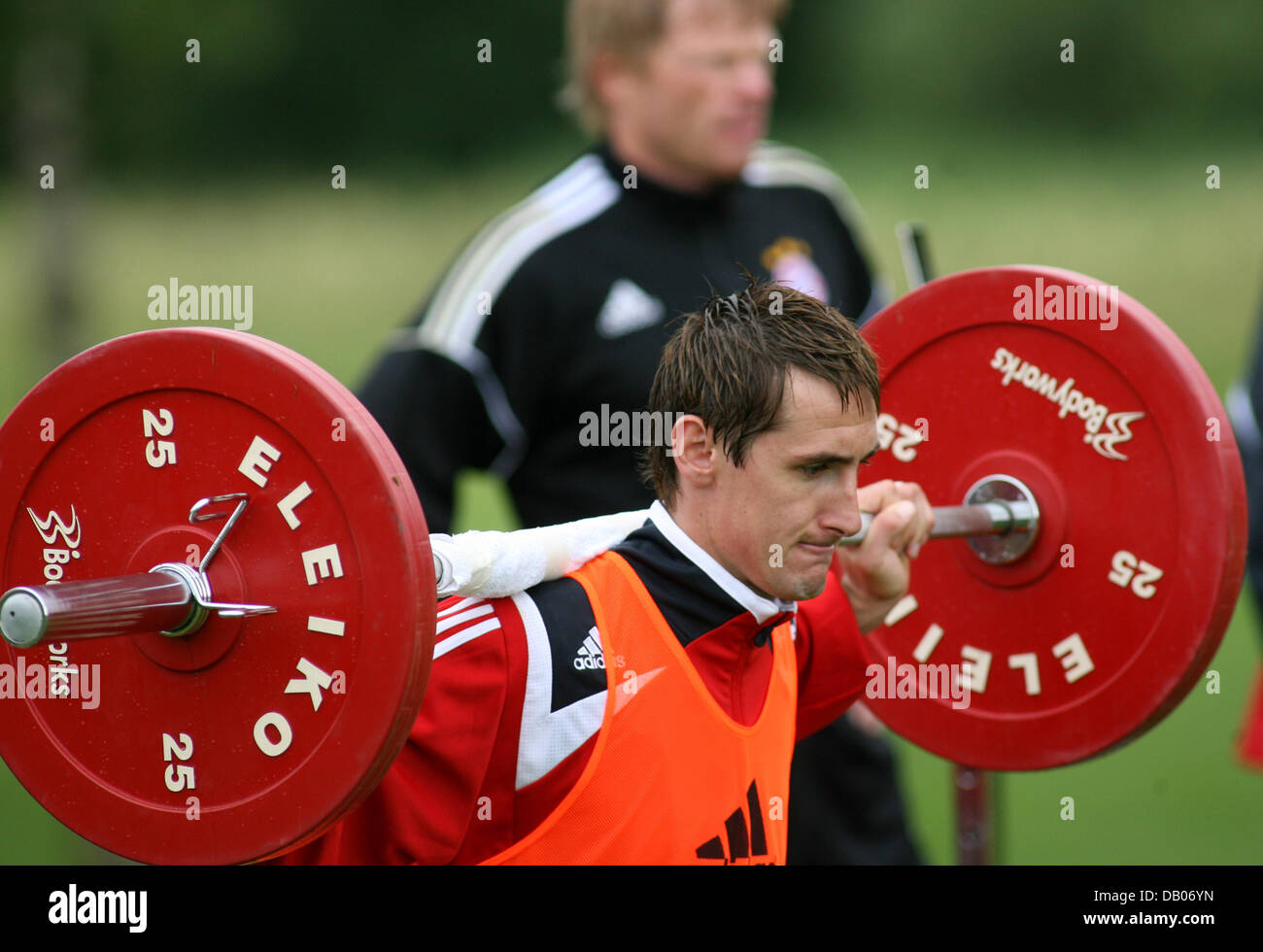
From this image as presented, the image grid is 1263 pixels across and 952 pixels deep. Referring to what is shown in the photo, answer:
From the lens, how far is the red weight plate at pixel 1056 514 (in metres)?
2.35

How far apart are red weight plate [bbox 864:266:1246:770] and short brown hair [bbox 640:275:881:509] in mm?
570

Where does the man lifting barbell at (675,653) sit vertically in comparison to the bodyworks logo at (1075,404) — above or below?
below

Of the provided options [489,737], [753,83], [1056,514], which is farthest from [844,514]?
[753,83]

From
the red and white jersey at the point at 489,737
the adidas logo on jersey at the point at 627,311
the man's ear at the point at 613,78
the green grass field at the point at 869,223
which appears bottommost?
the red and white jersey at the point at 489,737

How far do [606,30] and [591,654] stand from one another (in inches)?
79.1

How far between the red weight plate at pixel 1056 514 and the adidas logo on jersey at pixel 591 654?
2.97 feet

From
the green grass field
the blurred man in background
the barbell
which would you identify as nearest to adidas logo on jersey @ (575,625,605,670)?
the barbell

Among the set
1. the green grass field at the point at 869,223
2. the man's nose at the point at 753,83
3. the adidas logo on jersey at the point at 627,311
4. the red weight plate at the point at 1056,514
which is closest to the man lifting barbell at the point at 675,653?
the red weight plate at the point at 1056,514

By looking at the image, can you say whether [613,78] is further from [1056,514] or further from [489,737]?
[489,737]

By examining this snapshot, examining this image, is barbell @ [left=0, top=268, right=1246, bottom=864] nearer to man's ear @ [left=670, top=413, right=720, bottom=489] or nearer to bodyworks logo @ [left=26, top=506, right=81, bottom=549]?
bodyworks logo @ [left=26, top=506, right=81, bottom=549]

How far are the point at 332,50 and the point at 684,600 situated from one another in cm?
1667

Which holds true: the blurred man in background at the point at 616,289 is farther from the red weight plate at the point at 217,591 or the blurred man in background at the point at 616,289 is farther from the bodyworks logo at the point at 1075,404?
the red weight plate at the point at 217,591

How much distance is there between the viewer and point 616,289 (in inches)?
132

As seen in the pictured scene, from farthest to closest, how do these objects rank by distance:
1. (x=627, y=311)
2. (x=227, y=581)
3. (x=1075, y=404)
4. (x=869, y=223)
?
(x=869, y=223)
(x=627, y=311)
(x=1075, y=404)
(x=227, y=581)
